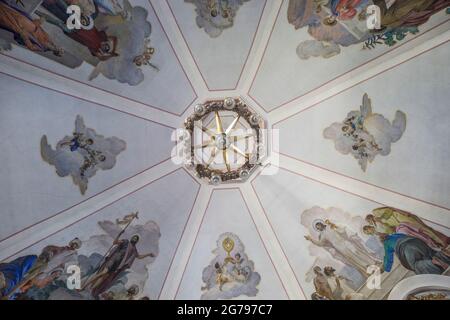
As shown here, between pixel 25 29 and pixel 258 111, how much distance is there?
5.22 m

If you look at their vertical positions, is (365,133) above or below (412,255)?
above

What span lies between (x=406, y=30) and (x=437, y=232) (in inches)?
155

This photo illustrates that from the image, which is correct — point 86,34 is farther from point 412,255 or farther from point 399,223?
point 412,255

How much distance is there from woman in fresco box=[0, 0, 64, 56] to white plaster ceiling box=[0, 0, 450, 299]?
0.29 metres

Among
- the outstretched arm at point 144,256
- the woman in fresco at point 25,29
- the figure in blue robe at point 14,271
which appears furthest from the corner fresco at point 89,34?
the figure in blue robe at point 14,271

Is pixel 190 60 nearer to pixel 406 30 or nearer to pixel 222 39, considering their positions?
pixel 222 39

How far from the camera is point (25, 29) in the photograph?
9.26 m

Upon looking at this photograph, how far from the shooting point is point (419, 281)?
9320 mm

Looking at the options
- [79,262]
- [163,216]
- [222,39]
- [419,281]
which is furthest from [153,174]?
[419,281]

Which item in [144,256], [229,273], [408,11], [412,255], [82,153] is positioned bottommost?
[229,273]

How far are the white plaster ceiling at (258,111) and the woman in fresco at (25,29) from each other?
29 centimetres

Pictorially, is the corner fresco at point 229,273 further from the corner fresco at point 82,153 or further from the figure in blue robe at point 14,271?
the figure in blue robe at point 14,271

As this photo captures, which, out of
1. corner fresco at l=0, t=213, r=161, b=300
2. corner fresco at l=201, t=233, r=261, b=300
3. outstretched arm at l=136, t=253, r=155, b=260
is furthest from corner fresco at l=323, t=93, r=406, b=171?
outstretched arm at l=136, t=253, r=155, b=260

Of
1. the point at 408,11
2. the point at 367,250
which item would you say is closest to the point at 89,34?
the point at 408,11
